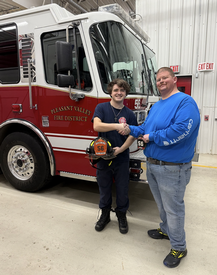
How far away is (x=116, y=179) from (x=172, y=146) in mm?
882

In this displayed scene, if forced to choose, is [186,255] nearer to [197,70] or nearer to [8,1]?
[197,70]

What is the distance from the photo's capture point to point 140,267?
192 cm

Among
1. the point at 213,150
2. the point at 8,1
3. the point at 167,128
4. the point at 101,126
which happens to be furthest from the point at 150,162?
the point at 8,1

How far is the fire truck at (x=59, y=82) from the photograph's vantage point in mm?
2604

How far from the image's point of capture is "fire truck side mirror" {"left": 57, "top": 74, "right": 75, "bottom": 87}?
8.23 feet

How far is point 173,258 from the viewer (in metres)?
1.94

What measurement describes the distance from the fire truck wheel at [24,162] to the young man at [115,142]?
47.4 inches

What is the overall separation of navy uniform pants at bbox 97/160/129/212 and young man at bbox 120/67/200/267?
430 millimetres

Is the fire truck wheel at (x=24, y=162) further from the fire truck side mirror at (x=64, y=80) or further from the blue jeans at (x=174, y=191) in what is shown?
the blue jeans at (x=174, y=191)

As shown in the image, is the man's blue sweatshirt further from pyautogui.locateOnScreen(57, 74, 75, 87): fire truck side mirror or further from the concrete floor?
pyautogui.locateOnScreen(57, 74, 75, 87): fire truck side mirror

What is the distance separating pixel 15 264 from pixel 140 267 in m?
1.18

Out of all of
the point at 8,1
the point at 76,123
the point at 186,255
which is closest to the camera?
the point at 186,255

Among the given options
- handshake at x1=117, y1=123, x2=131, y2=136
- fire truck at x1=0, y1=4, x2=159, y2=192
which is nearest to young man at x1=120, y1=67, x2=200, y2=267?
handshake at x1=117, y1=123, x2=131, y2=136

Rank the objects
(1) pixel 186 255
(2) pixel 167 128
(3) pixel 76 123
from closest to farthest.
Answer: (2) pixel 167 128 < (1) pixel 186 255 < (3) pixel 76 123
